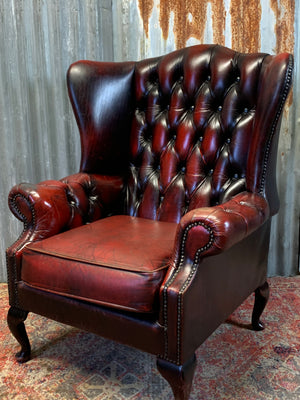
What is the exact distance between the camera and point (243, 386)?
1346 mm

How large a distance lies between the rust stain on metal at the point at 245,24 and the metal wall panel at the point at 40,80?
712 mm

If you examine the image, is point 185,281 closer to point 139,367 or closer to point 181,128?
point 139,367

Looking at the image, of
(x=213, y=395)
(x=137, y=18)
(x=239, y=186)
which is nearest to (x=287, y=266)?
(x=239, y=186)

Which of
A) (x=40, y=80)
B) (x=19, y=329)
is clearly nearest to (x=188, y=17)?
(x=40, y=80)

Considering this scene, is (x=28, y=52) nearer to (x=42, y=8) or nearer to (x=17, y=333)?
(x=42, y=8)

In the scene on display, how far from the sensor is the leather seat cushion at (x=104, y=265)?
3.64 ft

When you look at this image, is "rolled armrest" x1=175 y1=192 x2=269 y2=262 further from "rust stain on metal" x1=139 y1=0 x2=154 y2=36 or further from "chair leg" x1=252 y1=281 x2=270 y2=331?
"rust stain on metal" x1=139 y1=0 x2=154 y2=36

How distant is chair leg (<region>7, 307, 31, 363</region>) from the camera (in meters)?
1.43

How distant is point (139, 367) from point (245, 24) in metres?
1.78

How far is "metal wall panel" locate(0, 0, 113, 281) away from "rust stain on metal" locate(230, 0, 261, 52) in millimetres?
712

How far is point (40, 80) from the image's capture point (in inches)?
84.5

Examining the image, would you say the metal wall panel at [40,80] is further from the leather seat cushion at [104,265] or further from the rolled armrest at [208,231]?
the rolled armrest at [208,231]

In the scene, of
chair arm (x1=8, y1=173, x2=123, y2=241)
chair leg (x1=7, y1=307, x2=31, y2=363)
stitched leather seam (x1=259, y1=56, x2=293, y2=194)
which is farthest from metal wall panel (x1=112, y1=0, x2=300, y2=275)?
chair leg (x1=7, y1=307, x2=31, y2=363)

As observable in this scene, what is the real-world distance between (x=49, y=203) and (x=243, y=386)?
97 cm
